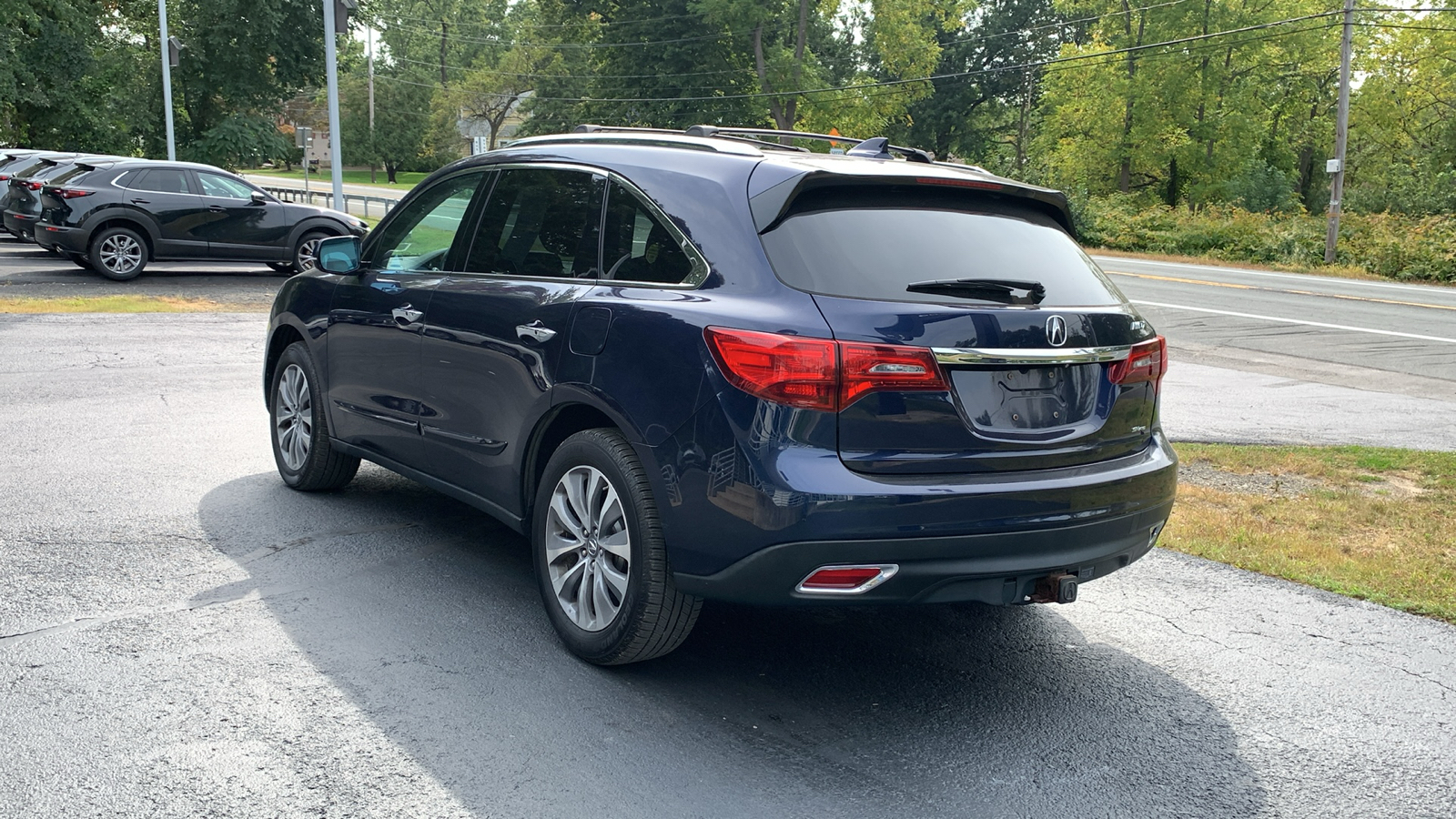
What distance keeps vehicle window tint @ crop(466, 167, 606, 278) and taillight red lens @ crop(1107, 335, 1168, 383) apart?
1.79m

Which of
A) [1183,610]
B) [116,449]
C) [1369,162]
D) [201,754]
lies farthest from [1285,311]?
[1369,162]

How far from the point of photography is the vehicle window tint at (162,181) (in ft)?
58.1

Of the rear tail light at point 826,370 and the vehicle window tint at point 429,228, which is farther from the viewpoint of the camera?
the vehicle window tint at point 429,228

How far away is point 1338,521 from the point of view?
253 inches

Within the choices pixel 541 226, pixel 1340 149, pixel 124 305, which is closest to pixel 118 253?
pixel 124 305

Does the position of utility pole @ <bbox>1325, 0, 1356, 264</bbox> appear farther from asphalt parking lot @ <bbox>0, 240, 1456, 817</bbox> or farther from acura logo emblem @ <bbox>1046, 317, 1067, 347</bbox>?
acura logo emblem @ <bbox>1046, 317, 1067, 347</bbox>

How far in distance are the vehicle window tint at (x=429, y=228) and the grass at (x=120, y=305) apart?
1005cm

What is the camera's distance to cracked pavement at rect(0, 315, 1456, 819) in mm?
3348

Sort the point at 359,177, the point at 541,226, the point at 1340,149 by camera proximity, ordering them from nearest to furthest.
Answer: the point at 541,226
the point at 1340,149
the point at 359,177

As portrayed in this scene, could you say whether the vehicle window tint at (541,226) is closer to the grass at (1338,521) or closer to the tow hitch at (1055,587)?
the tow hitch at (1055,587)

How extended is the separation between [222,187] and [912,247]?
660 inches

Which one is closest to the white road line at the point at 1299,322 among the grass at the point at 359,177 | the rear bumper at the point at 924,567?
the rear bumper at the point at 924,567

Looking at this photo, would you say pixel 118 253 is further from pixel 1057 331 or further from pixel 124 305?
pixel 1057 331

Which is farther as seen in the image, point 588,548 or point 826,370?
point 588,548
